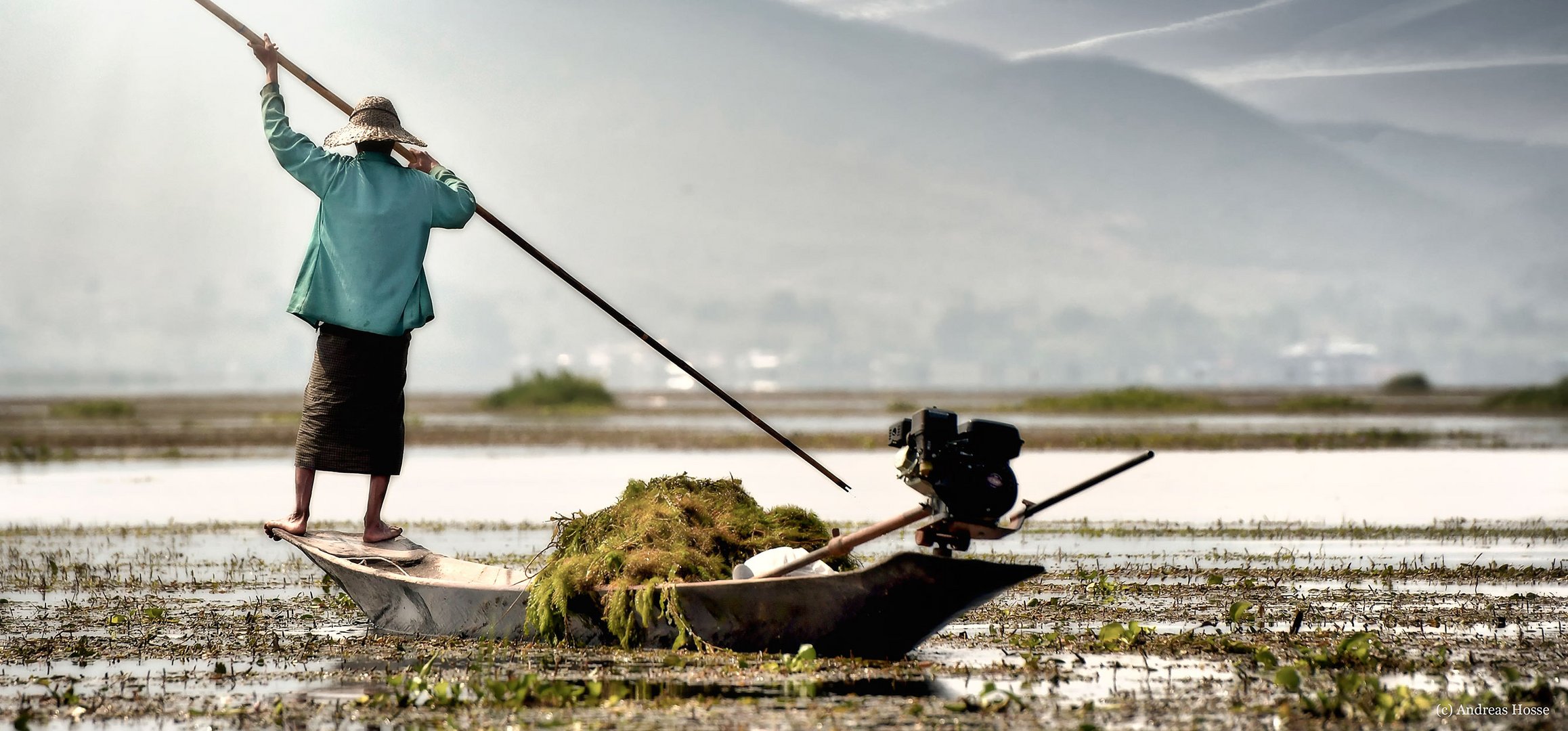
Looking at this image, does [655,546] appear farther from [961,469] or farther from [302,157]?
[302,157]

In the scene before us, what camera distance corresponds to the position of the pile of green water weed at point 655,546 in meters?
7.07

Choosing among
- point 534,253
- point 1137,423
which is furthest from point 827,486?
point 1137,423

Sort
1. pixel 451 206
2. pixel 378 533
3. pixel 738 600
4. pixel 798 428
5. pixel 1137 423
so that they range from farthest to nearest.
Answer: pixel 1137 423, pixel 798 428, pixel 378 533, pixel 451 206, pixel 738 600

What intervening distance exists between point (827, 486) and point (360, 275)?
12.7 metres

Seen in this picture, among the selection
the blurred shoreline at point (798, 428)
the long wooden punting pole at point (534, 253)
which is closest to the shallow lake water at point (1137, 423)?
the blurred shoreline at point (798, 428)

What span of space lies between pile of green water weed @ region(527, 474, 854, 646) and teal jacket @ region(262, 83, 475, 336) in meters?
1.58

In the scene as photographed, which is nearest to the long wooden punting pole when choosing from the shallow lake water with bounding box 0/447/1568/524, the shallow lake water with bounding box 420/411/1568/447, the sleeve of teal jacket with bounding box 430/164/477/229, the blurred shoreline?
the sleeve of teal jacket with bounding box 430/164/477/229

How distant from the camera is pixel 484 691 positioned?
19.5ft

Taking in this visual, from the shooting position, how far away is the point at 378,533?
8.16 m

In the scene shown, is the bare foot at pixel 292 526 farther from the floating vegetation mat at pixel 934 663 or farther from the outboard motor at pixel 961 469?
the outboard motor at pixel 961 469

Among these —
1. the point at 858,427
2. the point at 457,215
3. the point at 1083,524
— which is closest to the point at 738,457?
the point at 1083,524

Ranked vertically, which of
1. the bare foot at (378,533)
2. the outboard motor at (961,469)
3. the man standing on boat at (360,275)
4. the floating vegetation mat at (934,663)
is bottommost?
the floating vegetation mat at (934,663)

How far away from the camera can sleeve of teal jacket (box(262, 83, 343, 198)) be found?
7.48 metres

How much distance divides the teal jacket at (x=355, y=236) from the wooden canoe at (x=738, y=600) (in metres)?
1.40
